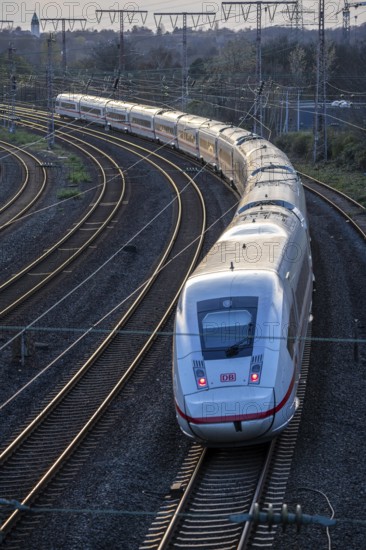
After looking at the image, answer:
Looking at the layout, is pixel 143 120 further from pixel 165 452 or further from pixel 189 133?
pixel 165 452

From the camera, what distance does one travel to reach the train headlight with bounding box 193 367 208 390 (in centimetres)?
1190

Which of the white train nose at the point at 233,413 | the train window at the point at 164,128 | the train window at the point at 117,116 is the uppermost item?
the train window at the point at 117,116

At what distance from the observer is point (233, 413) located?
Result: 1155 centimetres

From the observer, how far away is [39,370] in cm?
1603

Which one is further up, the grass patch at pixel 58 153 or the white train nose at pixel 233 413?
the grass patch at pixel 58 153

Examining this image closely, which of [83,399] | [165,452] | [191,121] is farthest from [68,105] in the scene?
[165,452]

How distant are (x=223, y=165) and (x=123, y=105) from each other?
2228 cm

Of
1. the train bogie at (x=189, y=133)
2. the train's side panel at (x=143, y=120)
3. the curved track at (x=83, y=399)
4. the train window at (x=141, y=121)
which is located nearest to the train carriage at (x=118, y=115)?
the train's side panel at (x=143, y=120)

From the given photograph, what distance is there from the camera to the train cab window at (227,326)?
12.1 metres

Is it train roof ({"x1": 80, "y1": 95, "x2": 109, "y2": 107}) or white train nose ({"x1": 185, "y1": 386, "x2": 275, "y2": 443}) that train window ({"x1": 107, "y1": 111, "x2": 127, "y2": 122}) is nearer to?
train roof ({"x1": 80, "y1": 95, "x2": 109, "y2": 107})

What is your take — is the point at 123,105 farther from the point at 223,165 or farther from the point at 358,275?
the point at 358,275

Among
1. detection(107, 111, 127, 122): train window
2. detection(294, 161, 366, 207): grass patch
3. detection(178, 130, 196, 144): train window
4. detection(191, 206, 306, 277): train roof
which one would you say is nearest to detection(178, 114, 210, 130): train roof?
detection(178, 130, 196, 144): train window

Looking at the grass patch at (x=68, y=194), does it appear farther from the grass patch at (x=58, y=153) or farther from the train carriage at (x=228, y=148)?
the train carriage at (x=228, y=148)

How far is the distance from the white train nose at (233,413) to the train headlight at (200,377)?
0.48ft
